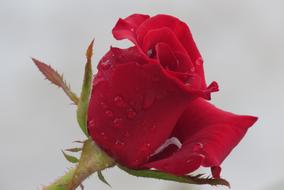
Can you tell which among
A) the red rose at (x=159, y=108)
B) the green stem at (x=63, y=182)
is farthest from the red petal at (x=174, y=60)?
the green stem at (x=63, y=182)

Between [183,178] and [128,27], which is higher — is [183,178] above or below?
below

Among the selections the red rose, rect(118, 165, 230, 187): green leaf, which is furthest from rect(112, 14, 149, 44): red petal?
rect(118, 165, 230, 187): green leaf

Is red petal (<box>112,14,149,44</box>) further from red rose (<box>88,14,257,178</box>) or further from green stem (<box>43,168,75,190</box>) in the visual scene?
green stem (<box>43,168,75,190</box>)

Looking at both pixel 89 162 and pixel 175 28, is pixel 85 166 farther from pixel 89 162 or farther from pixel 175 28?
pixel 175 28

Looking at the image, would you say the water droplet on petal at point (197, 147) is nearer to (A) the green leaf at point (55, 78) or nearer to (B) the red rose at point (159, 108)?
(B) the red rose at point (159, 108)

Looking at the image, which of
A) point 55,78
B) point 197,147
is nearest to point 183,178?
point 197,147
